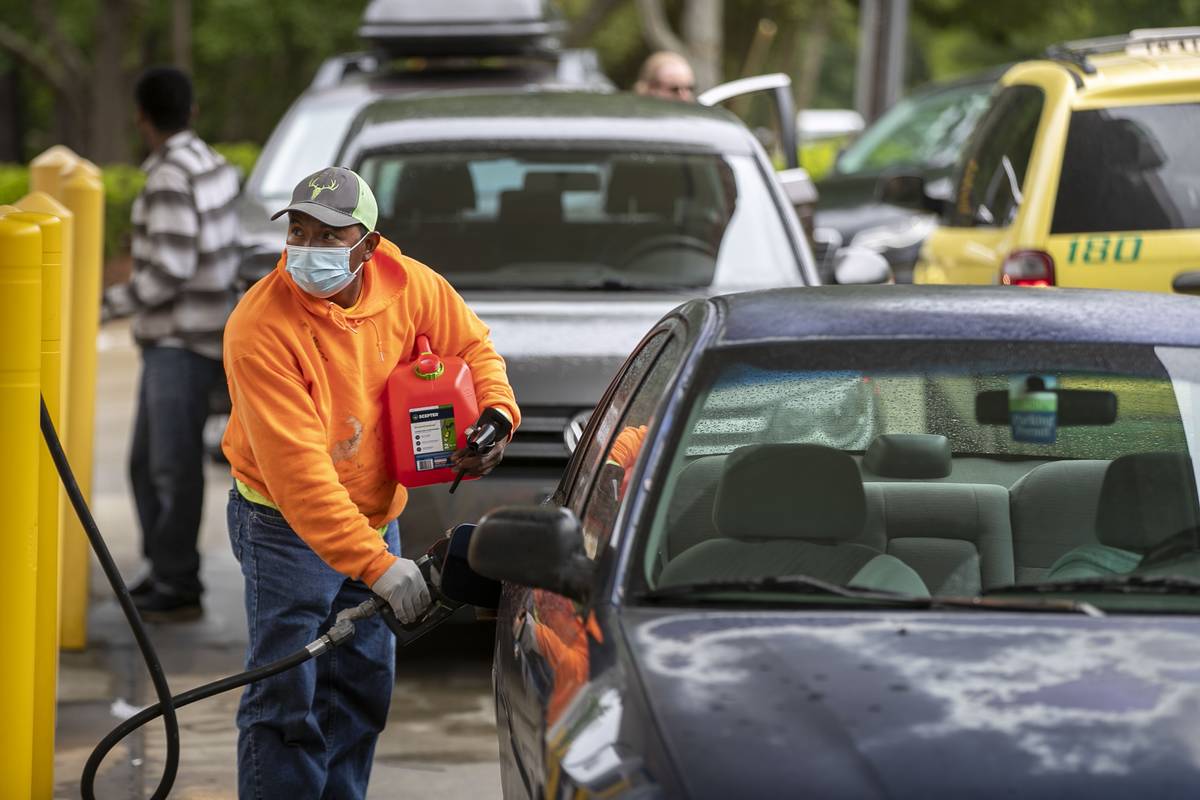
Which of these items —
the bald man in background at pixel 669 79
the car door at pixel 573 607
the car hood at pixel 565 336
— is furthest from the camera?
the bald man in background at pixel 669 79

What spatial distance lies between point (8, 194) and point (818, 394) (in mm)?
18999

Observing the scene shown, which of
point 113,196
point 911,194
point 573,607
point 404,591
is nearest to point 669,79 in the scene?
point 911,194

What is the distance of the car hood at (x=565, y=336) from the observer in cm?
655

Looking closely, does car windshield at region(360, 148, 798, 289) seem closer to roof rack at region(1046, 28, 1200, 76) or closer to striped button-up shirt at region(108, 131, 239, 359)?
striped button-up shirt at region(108, 131, 239, 359)

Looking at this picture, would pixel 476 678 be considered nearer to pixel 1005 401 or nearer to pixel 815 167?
pixel 1005 401

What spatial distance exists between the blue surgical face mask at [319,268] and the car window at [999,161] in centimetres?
402

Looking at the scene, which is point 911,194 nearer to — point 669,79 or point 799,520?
point 669,79

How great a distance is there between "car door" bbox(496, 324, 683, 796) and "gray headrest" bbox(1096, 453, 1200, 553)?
88 cm

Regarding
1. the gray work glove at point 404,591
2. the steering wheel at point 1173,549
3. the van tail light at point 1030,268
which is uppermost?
the steering wheel at point 1173,549

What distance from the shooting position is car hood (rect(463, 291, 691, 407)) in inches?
258

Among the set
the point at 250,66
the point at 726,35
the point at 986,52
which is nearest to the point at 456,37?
the point at 250,66

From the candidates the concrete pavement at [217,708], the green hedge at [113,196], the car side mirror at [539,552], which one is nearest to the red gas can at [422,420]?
the car side mirror at [539,552]

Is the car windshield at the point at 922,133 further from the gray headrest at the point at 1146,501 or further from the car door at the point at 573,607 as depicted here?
the gray headrest at the point at 1146,501

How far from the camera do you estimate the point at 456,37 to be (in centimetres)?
1262
